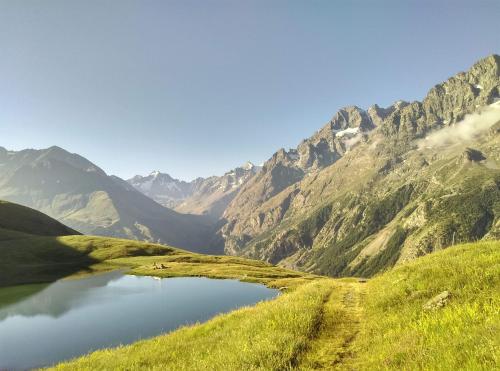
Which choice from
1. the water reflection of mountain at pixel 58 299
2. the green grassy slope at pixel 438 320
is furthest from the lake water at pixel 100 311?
the green grassy slope at pixel 438 320

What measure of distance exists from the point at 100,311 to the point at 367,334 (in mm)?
42585

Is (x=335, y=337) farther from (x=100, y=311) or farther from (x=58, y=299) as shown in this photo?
(x=58, y=299)

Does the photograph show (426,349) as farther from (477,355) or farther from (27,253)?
(27,253)

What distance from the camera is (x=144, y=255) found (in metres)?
113

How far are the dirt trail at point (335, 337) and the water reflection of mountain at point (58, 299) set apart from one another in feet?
137

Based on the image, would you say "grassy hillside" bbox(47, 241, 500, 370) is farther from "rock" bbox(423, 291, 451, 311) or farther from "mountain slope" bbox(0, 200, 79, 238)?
"mountain slope" bbox(0, 200, 79, 238)

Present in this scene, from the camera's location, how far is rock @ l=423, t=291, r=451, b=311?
15117mm

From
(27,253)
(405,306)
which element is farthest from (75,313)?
(27,253)

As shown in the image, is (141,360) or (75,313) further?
(75,313)

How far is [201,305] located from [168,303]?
17.1 feet

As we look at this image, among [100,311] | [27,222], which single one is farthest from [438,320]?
[27,222]

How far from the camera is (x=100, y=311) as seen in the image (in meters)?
47.3

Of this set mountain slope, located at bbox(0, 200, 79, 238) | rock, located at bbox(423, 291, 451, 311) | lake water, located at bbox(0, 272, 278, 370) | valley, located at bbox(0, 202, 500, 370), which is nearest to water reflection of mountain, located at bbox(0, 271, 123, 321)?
lake water, located at bbox(0, 272, 278, 370)

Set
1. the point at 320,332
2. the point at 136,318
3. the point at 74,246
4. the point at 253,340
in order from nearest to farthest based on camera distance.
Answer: the point at 253,340 → the point at 320,332 → the point at 136,318 → the point at 74,246
